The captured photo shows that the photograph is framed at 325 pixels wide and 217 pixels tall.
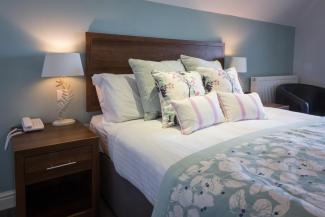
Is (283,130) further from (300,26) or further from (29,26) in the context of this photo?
(300,26)

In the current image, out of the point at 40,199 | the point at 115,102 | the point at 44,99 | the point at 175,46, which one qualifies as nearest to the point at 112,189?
the point at 40,199

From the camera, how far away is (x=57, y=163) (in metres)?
1.57

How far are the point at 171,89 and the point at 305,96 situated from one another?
278cm

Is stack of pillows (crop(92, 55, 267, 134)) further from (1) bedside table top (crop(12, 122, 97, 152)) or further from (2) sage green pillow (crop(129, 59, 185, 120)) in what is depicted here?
(1) bedside table top (crop(12, 122, 97, 152))

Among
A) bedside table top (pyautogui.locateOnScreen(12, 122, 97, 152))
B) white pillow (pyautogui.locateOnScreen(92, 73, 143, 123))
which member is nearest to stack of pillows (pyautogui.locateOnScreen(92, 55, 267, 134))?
white pillow (pyautogui.locateOnScreen(92, 73, 143, 123))

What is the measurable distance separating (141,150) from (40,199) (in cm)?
96

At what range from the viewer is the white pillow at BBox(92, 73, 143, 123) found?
6.28 ft

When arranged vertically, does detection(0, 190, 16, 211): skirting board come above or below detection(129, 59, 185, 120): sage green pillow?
below

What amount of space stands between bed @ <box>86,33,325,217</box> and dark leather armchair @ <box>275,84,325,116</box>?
47.3 inches

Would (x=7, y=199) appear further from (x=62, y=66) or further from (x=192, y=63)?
(x=192, y=63)

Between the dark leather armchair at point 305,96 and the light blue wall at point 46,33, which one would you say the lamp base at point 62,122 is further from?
the dark leather armchair at point 305,96

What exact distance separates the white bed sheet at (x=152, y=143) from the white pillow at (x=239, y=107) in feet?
0.20

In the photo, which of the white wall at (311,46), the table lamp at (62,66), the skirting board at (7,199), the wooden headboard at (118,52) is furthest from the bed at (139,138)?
the white wall at (311,46)

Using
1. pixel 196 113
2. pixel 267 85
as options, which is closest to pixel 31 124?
pixel 196 113
